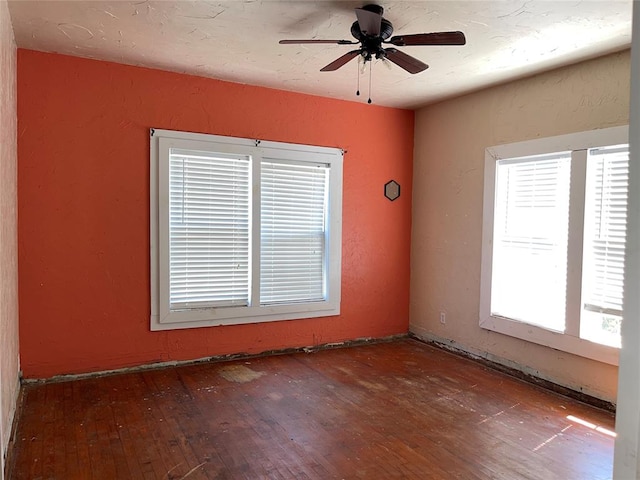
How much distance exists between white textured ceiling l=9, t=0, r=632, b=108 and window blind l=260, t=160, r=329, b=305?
3.13 feet

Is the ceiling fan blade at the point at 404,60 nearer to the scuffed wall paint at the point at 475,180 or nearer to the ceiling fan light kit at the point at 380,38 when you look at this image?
the ceiling fan light kit at the point at 380,38

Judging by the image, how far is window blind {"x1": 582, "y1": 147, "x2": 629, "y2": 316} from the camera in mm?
3148

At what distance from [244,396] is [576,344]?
2628mm

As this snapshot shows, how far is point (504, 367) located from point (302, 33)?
3335 millimetres

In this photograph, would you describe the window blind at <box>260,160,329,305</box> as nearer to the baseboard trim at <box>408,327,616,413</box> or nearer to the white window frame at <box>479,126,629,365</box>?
the baseboard trim at <box>408,327,616,413</box>

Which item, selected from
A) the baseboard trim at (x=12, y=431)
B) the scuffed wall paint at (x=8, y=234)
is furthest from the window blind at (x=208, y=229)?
the baseboard trim at (x=12, y=431)

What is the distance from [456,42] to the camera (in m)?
2.49

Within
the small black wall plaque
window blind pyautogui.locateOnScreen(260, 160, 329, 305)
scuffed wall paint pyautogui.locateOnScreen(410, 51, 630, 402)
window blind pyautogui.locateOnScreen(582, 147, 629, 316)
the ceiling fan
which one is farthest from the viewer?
the small black wall plaque

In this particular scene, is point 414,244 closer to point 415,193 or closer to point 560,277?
point 415,193

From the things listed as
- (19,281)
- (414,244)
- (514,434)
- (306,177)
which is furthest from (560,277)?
(19,281)

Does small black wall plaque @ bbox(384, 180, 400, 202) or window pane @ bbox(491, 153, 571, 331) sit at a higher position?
small black wall plaque @ bbox(384, 180, 400, 202)

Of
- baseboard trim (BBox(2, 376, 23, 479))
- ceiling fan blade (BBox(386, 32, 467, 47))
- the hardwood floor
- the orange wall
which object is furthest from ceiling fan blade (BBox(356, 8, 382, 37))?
baseboard trim (BBox(2, 376, 23, 479))

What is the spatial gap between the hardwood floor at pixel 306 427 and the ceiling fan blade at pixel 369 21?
2.47m

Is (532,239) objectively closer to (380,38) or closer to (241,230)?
(380,38)
